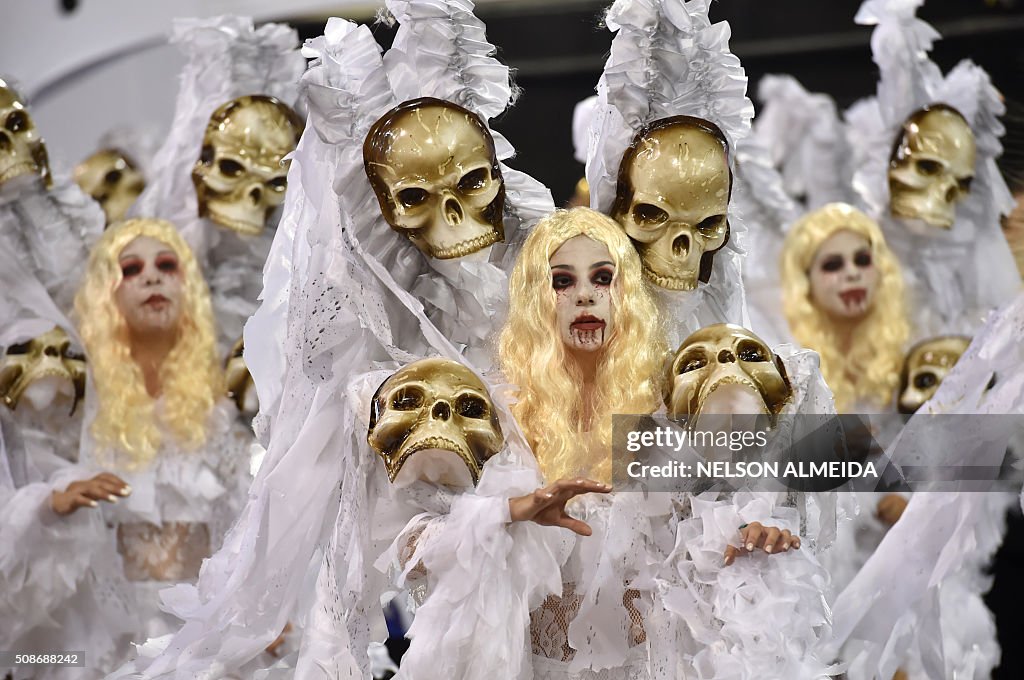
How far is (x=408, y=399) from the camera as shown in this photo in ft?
10.7

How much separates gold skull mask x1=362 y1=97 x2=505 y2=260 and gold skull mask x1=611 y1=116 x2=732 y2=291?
0.33m

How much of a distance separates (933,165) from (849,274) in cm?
46

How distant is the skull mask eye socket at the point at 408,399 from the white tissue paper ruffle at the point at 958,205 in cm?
276

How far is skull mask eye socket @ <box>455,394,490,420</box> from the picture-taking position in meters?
3.28

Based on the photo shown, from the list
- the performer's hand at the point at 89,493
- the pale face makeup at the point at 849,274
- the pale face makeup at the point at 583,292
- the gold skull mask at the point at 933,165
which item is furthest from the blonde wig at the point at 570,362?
the gold skull mask at the point at 933,165

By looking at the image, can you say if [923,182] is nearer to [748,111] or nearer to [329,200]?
[748,111]

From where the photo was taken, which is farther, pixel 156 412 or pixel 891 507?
pixel 891 507

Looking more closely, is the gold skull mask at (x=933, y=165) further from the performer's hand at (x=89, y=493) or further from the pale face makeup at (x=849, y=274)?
the performer's hand at (x=89, y=493)

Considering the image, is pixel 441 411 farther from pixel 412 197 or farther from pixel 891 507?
pixel 891 507

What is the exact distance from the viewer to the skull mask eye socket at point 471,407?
328 centimetres

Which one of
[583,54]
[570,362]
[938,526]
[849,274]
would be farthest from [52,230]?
[583,54]

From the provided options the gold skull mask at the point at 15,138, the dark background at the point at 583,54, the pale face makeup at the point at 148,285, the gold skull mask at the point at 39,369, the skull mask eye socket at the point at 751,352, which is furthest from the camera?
the dark background at the point at 583,54

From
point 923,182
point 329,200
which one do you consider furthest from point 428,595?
point 923,182

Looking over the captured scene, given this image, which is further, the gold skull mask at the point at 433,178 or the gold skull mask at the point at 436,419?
the gold skull mask at the point at 433,178
